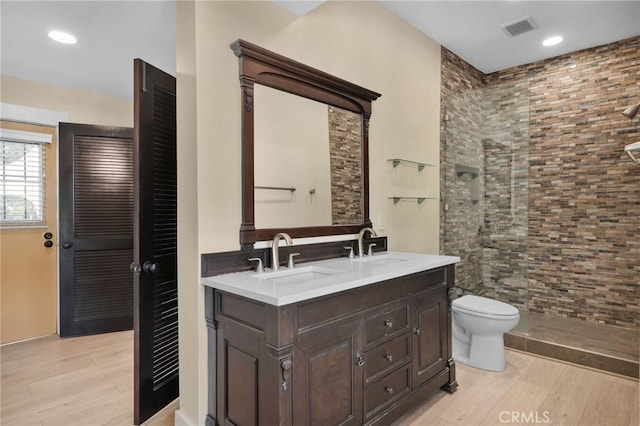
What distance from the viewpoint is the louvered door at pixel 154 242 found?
203 cm

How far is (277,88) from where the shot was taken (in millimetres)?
2104

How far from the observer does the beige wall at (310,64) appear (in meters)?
1.78

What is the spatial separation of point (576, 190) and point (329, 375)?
Result: 10.8 feet

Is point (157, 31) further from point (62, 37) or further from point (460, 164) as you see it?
point (460, 164)

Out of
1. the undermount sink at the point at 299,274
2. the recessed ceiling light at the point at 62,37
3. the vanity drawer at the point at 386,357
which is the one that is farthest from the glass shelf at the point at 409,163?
the recessed ceiling light at the point at 62,37

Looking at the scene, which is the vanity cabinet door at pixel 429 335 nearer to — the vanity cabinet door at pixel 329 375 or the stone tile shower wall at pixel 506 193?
the vanity cabinet door at pixel 329 375

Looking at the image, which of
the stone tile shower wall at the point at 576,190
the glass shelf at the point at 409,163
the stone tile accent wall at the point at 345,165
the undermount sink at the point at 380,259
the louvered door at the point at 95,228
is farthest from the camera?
the louvered door at the point at 95,228

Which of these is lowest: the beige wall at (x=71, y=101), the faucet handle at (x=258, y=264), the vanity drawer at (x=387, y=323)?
the vanity drawer at (x=387, y=323)

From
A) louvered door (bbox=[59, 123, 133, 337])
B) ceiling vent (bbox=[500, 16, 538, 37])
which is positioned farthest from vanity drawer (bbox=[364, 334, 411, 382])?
louvered door (bbox=[59, 123, 133, 337])

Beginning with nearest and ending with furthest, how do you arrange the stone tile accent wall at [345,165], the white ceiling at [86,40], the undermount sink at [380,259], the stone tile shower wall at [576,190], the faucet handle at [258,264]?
the faucet handle at [258,264]
the white ceiling at [86,40]
the undermount sink at [380,259]
the stone tile accent wall at [345,165]
the stone tile shower wall at [576,190]

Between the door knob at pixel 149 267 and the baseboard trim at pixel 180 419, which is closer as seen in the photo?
the baseboard trim at pixel 180 419

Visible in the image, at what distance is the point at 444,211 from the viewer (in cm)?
347

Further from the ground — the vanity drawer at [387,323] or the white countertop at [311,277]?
the white countertop at [311,277]

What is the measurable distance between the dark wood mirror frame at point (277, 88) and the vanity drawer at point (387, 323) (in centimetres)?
69
